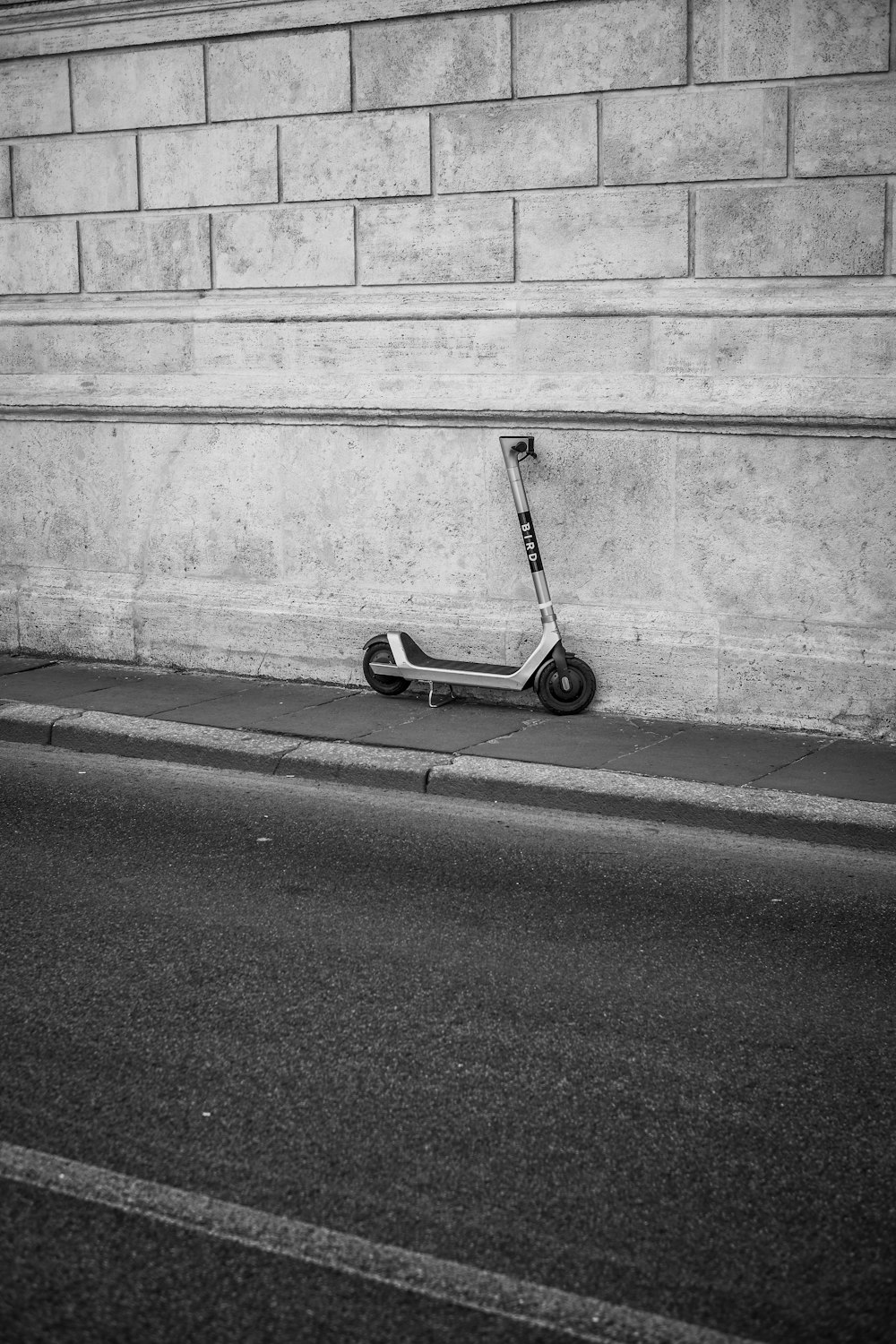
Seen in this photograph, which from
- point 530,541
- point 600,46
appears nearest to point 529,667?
point 530,541

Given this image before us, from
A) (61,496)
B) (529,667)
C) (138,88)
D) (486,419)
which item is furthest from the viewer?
(61,496)

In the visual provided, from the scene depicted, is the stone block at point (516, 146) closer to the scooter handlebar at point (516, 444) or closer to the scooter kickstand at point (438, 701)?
the scooter handlebar at point (516, 444)

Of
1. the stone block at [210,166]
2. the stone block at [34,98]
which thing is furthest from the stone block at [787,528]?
the stone block at [34,98]

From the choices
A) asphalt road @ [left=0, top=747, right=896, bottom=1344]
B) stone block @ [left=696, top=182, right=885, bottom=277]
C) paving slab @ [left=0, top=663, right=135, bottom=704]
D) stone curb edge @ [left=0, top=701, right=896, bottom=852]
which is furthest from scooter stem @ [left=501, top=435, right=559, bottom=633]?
paving slab @ [left=0, top=663, right=135, bottom=704]

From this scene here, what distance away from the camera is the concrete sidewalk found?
6.60 metres

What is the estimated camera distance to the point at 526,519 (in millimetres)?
8102

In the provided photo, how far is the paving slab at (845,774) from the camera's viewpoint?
670 cm

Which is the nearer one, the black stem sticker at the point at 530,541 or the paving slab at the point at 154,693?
the black stem sticker at the point at 530,541

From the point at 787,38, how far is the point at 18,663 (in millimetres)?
5703

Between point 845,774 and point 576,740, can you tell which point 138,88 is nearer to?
point 576,740

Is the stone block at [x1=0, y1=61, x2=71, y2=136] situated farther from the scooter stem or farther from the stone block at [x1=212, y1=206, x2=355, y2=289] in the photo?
the scooter stem

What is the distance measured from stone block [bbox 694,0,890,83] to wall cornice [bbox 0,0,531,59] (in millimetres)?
969

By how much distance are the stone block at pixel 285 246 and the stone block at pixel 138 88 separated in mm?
733

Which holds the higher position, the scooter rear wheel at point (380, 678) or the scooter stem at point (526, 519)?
the scooter stem at point (526, 519)
